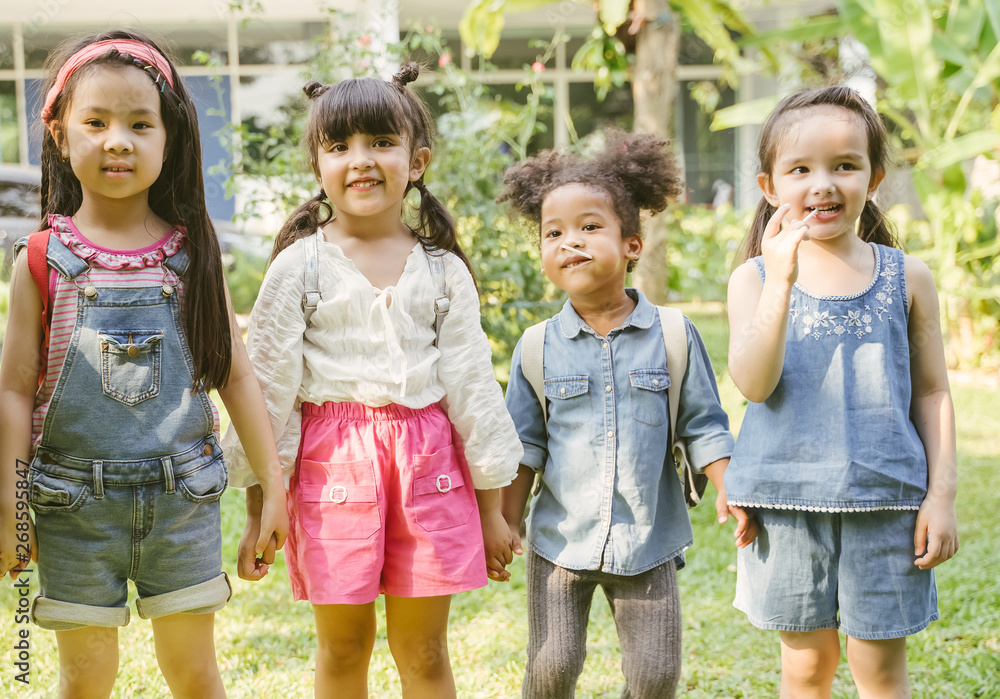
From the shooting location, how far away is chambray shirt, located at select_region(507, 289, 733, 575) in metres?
2.13

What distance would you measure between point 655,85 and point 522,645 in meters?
2.75

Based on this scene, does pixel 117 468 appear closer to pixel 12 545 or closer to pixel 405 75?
A: pixel 12 545

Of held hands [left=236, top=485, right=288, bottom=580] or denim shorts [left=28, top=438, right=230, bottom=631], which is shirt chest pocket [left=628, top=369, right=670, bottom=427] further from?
denim shorts [left=28, top=438, right=230, bottom=631]

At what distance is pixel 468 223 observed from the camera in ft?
15.1

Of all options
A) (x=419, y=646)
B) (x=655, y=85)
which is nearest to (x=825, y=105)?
(x=419, y=646)

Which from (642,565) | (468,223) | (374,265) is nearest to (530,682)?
(642,565)

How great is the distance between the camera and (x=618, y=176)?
2.34 meters

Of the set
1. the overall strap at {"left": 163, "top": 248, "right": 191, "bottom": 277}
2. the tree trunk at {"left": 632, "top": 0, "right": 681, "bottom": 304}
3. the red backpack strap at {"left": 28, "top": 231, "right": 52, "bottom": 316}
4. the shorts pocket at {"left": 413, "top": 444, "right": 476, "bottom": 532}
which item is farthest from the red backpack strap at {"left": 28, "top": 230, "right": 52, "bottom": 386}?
the tree trunk at {"left": 632, "top": 0, "right": 681, "bottom": 304}

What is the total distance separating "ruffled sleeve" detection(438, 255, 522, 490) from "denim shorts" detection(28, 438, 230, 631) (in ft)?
1.85

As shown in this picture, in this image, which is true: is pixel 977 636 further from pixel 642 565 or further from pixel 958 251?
pixel 958 251

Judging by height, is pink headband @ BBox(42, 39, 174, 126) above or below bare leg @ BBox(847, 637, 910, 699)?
above

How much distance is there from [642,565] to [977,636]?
169 cm

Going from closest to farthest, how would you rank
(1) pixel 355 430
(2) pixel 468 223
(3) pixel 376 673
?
(1) pixel 355 430, (3) pixel 376 673, (2) pixel 468 223

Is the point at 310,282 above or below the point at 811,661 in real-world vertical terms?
above
